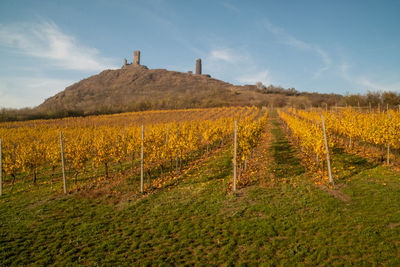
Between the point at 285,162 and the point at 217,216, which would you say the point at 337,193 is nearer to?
the point at 285,162

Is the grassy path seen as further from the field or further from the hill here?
the hill

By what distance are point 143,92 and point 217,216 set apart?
135095 mm

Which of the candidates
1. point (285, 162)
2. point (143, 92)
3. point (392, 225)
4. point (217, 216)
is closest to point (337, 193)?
point (392, 225)

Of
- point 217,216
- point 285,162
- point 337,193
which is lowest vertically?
point 217,216

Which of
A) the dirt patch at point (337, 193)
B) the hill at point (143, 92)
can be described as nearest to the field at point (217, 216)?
the dirt patch at point (337, 193)

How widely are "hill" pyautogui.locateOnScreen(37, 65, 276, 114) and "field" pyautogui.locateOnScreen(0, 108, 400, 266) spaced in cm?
6985

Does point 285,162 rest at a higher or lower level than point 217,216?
higher

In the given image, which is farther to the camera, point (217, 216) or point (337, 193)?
point (337, 193)

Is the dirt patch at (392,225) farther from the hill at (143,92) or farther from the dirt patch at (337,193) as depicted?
the hill at (143,92)

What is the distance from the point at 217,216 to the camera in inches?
360

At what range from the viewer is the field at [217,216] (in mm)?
6531

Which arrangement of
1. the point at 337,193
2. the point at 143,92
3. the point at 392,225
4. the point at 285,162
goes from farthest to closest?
the point at 143,92, the point at 285,162, the point at 337,193, the point at 392,225

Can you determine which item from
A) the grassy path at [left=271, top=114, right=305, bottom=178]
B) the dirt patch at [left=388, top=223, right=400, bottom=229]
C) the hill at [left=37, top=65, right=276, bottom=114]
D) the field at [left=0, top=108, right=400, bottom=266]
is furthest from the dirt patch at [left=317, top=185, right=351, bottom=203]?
the hill at [left=37, top=65, right=276, bottom=114]

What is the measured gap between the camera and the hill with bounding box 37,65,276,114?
318ft
